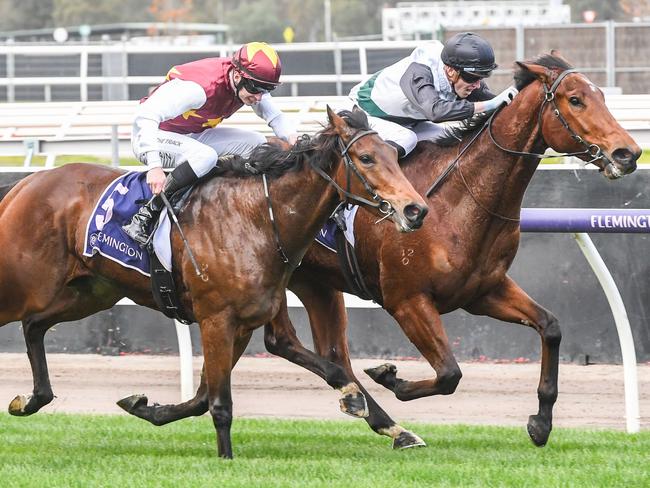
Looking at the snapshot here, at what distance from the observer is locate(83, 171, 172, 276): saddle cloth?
6.22 m

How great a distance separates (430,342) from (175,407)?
126cm

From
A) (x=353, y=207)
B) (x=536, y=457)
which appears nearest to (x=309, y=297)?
(x=353, y=207)

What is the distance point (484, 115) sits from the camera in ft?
20.8

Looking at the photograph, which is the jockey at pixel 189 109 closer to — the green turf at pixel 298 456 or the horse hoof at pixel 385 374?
the green turf at pixel 298 456

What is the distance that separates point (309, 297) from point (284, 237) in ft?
3.23

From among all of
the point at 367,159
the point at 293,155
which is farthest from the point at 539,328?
the point at 293,155

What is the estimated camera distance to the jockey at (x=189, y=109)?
599 cm

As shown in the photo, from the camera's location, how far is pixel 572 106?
5910 millimetres

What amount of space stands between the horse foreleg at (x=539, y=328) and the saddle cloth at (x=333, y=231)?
698 millimetres

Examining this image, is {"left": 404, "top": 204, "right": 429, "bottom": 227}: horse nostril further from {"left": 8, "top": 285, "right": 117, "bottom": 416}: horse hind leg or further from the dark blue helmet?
{"left": 8, "top": 285, "right": 117, "bottom": 416}: horse hind leg

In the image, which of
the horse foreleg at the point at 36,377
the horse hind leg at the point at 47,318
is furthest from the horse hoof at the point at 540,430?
the horse foreleg at the point at 36,377

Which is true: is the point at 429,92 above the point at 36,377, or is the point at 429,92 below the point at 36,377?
above

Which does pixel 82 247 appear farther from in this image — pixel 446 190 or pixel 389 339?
pixel 389 339

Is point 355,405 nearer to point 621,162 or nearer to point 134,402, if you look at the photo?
point 134,402
